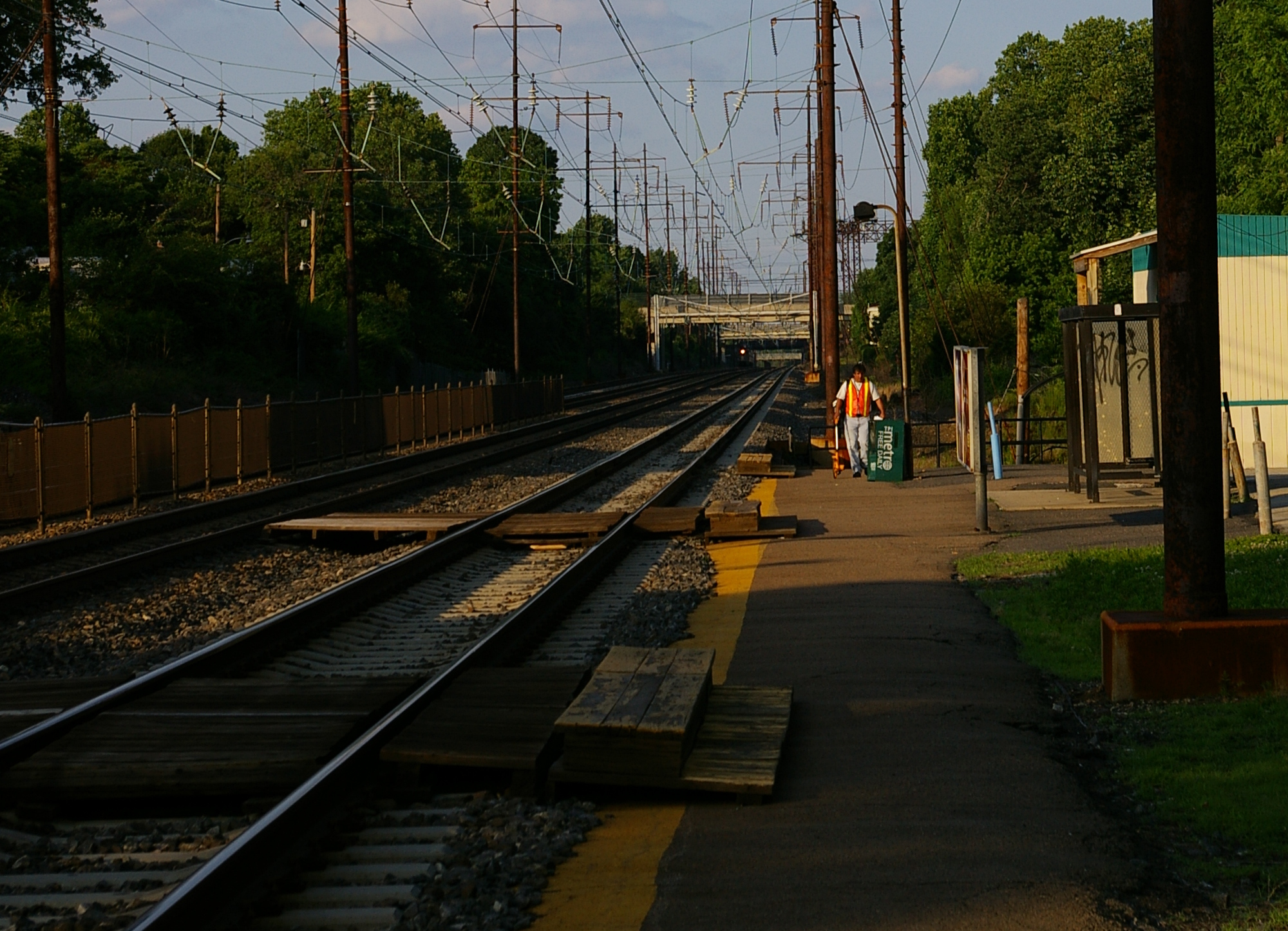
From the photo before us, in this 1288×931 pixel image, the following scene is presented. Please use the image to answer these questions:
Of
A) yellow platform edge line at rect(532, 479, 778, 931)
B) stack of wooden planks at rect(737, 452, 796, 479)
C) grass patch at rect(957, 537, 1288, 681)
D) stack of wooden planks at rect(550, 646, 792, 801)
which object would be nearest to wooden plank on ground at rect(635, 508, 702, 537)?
grass patch at rect(957, 537, 1288, 681)

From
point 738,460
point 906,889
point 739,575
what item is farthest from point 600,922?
point 738,460

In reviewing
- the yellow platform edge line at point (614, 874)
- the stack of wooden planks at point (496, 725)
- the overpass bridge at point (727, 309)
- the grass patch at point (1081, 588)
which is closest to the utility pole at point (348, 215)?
the grass patch at point (1081, 588)

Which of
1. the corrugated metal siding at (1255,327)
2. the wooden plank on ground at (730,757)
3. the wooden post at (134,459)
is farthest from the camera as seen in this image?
the corrugated metal siding at (1255,327)

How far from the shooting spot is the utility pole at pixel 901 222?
27891mm

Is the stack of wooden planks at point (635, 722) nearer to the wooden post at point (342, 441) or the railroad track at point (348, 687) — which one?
the railroad track at point (348, 687)

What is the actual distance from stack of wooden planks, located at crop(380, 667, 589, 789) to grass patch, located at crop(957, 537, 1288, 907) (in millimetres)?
2752

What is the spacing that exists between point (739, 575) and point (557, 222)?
115m

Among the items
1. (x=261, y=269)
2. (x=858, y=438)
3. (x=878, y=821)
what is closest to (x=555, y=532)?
(x=858, y=438)

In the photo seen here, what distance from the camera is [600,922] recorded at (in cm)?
495

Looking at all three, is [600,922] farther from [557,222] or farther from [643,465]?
[557,222]

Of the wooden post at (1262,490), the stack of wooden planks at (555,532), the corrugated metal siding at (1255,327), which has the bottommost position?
the stack of wooden planks at (555,532)

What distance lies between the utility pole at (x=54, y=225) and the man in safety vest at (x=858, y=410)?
14.7 m

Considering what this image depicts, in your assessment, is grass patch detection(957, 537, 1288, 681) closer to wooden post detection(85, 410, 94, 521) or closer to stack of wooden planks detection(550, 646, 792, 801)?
stack of wooden planks detection(550, 646, 792, 801)

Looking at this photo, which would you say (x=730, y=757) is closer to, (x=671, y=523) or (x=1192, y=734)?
(x=1192, y=734)
